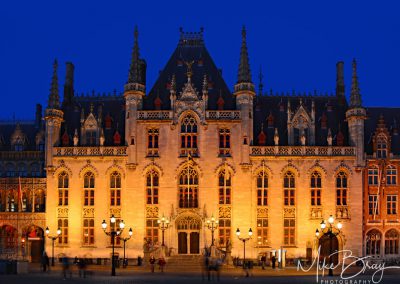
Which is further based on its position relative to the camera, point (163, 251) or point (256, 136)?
point (256, 136)

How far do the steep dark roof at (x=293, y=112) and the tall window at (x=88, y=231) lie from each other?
19322mm

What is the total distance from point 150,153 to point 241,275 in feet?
70.1

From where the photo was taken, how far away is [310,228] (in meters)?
71.9

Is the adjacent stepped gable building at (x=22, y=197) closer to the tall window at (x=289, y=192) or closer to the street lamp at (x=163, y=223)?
the street lamp at (x=163, y=223)

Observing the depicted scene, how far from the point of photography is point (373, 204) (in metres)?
72.9

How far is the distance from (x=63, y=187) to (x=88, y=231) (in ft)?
17.6

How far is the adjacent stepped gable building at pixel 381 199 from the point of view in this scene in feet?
238

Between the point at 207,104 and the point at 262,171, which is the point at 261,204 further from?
the point at 207,104

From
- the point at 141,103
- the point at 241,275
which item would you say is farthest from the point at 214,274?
the point at 141,103

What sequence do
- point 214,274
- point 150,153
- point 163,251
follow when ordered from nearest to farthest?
point 214,274
point 163,251
point 150,153

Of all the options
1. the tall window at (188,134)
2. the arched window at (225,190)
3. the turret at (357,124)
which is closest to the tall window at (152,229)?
the arched window at (225,190)

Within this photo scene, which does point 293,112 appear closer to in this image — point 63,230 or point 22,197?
point 63,230

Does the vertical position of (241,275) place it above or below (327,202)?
below

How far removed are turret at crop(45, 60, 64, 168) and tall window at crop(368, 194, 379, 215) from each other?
33.9m
